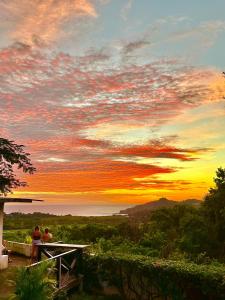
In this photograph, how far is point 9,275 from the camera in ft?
60.5

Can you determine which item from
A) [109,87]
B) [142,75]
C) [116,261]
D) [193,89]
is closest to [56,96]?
[109,87]

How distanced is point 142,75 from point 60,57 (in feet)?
18.4

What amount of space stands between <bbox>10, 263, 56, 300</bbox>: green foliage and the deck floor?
0.94 meters

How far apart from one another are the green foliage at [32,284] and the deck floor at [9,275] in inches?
37.0

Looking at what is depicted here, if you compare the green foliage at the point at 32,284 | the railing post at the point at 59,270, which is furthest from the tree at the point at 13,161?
the green foliage at the point at 32,284

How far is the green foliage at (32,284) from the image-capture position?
44.9ft

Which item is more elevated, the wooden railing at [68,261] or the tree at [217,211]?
the tree at [217,211]

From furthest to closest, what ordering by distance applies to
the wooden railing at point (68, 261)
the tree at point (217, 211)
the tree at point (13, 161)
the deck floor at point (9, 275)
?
1. the tree at point (217, 211)
2. the tree at point (13, 161)
3. the wooden railing at point (68, 261)
4. the deck floor at point (9, 275)

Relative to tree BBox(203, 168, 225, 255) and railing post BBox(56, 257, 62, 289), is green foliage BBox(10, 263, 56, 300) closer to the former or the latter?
railing post BBox(56, 257, 62, 289)

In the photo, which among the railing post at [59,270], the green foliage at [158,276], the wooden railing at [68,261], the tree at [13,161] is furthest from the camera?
the tree at [13,161]

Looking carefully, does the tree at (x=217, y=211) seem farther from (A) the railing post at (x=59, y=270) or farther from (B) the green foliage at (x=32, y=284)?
(B) the green foliage at (x=32, y=284)

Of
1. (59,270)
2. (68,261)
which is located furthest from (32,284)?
(68,261)

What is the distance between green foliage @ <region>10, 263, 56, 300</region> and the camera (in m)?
13.7

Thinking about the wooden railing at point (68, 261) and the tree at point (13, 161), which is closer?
the wooden railing at point (68, 261)
